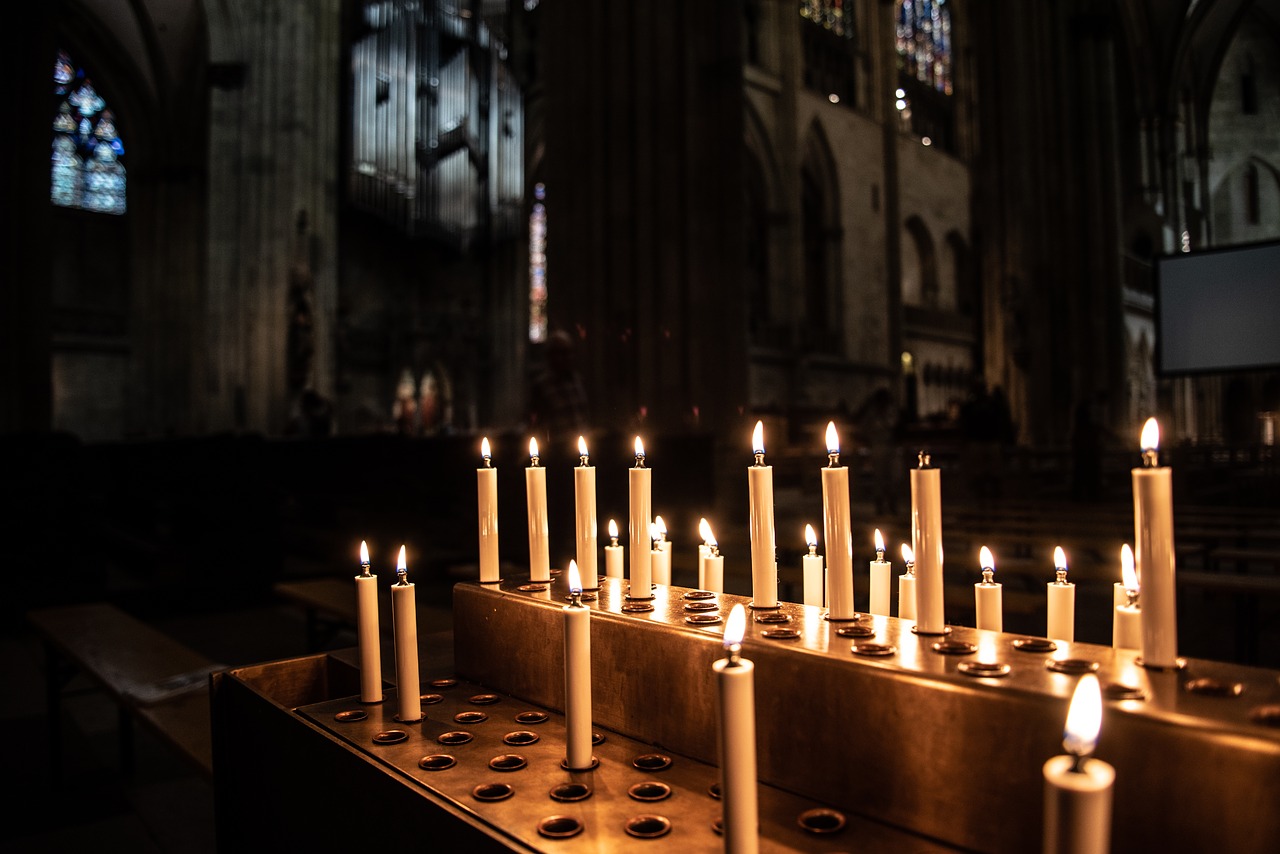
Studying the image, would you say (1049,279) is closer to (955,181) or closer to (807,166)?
→ (807,166)

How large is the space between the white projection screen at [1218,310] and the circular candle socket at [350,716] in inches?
378

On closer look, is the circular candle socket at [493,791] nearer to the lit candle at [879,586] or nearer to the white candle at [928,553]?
the white candle at [928,553]

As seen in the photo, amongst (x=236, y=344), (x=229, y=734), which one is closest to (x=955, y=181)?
(x=236, y=344)

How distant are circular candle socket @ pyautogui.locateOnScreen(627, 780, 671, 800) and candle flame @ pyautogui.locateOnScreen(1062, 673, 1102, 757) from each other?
1.85ft

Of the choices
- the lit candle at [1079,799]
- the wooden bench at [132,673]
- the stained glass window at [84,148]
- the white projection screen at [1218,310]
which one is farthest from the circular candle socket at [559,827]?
the stained glass window at [84,148]

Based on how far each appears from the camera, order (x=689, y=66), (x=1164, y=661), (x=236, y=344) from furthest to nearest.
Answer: (x=236, y=344), (x=689, y=66), (x=1164, y=661)

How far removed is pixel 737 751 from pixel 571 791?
39 cm

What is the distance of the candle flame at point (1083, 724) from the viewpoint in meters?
0.57

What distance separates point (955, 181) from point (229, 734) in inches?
1159

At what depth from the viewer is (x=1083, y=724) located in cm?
58

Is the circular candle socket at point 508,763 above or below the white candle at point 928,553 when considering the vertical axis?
below

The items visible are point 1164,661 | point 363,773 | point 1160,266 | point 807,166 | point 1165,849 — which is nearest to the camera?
point 1165,849

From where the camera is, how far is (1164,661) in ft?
2.88

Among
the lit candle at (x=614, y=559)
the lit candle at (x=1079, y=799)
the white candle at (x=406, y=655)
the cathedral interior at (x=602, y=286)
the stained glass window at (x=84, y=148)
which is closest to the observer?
the lit candle at (x=1079, y=799)
